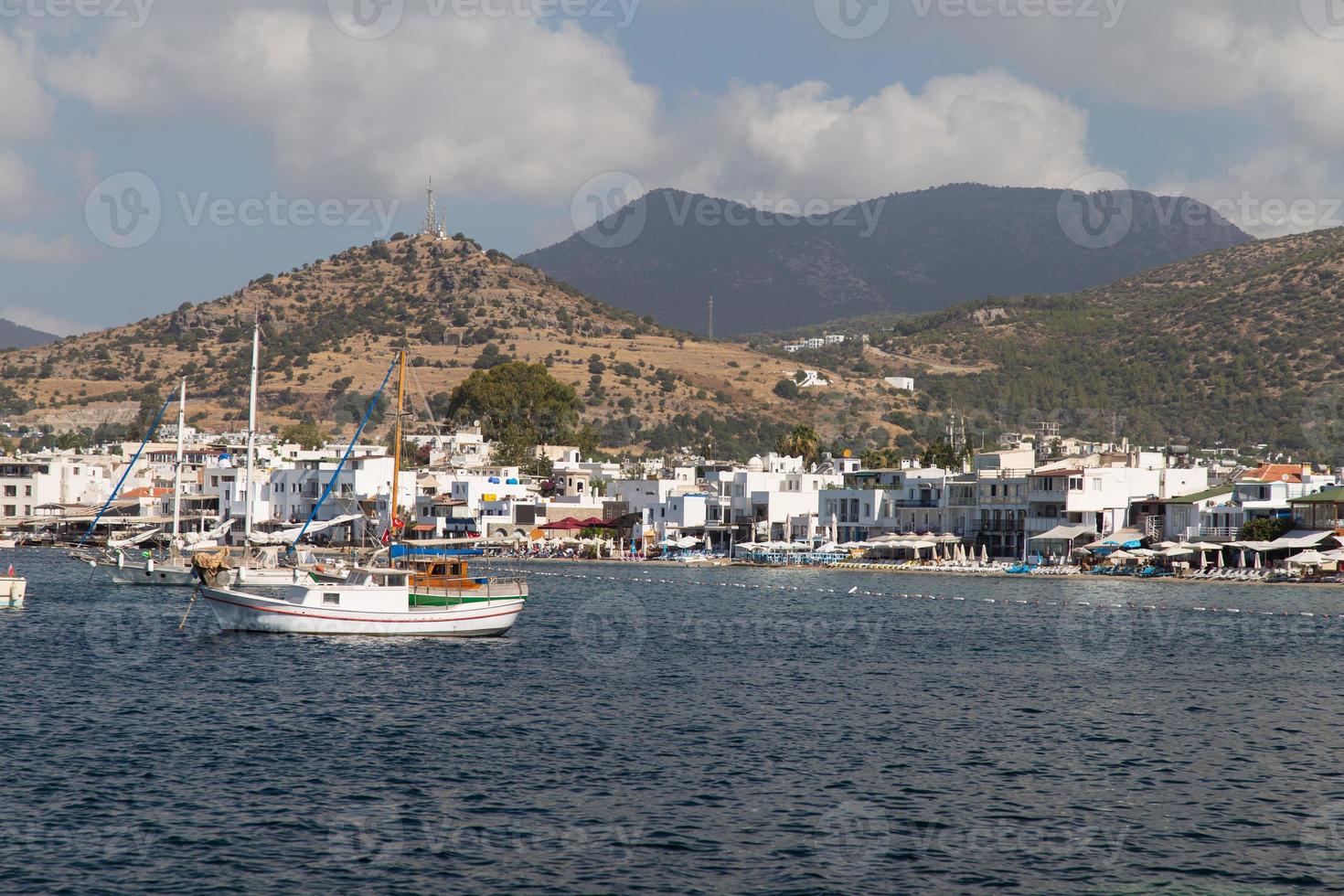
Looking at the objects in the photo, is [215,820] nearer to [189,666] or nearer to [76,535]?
[189,666]

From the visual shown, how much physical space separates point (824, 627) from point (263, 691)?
2918 centimetres

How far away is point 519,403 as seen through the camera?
6619 inches

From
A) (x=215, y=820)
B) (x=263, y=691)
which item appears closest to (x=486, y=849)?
(x=215, y=820)

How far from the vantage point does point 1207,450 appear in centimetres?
17388

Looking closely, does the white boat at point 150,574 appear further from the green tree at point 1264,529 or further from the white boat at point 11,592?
the green tree at point 1264,529

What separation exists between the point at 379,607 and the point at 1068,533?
213ft

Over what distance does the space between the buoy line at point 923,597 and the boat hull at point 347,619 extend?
32.6 metres

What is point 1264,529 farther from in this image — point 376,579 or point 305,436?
point 305,436

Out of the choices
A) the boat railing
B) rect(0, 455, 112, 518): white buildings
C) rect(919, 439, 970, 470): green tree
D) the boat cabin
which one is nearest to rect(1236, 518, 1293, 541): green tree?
rect(919, 439, 970, 470): green tree

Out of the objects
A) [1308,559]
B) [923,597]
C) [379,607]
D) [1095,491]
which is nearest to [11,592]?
[379,607]

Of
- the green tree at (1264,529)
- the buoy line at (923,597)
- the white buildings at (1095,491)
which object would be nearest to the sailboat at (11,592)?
the buoy line at (923,597)

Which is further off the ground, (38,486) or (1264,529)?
(38,486)

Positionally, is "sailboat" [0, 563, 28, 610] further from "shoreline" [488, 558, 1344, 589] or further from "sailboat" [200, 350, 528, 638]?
"shoreline" [488, 558, 1344, 589]

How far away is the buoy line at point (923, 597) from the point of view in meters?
70.1
